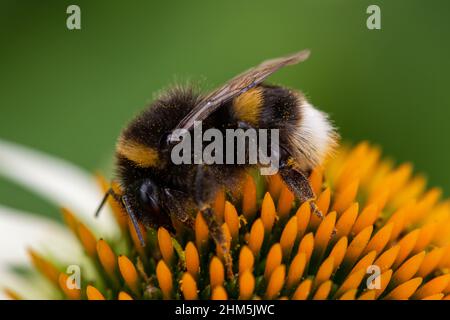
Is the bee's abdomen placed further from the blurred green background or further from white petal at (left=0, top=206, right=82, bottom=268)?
the blurred green background

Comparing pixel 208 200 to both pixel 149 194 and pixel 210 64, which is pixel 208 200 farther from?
pixel 210 64

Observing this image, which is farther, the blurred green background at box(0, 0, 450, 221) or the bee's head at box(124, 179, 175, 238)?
the blurred green background at box(0, 0, 450, 221)

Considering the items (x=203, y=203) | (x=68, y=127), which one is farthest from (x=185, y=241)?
(x=68, y=127)

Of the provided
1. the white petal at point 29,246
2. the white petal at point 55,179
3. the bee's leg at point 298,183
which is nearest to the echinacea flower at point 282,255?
the bee's leg at point 298,183

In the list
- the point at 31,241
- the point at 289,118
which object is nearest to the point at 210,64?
the point at 31,241

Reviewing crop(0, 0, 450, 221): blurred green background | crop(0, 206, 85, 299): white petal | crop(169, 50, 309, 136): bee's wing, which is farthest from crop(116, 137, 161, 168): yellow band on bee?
crop(0, 0, 450, 221): blurred green background

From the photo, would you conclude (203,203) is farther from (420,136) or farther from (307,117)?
(420,136)
